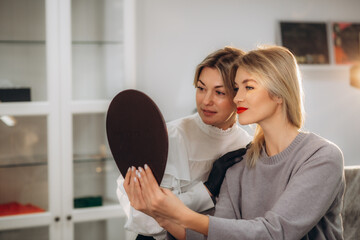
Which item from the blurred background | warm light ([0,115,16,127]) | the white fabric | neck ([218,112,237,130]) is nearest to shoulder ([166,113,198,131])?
the white fabric

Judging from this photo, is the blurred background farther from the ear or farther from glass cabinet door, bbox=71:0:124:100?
the ear

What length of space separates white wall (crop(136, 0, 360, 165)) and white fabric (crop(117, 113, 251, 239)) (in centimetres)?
126

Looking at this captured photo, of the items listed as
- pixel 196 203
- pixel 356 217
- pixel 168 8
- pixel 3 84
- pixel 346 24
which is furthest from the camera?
pixel 346 24

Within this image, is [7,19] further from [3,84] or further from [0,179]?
[0,179]

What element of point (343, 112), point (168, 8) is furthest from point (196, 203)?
A: point (343, 112)

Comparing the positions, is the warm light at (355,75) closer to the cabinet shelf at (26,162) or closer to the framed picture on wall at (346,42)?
the framed picture on wall at (346,42)

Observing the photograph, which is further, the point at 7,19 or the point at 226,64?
the point at 7,19

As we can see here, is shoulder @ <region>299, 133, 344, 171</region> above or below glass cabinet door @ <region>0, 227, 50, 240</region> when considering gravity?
above

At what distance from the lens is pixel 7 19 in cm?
216

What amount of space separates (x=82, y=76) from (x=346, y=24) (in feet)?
6.80

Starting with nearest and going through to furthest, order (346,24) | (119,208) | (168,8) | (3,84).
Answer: (3,84), (119,208), (168,8), (346,24)

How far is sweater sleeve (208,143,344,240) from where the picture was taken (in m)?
1.01

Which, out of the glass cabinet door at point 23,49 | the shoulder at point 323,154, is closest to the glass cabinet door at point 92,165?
the glass cabinet door at point 23,49

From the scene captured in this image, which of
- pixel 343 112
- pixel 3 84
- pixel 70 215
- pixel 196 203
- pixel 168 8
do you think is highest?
pixel 168 8
